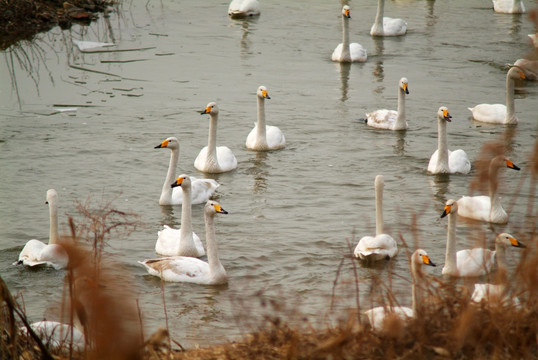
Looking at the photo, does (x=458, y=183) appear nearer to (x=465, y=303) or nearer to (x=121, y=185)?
(x=121, y=185)

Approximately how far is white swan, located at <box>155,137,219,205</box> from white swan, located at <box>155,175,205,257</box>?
1555 mm

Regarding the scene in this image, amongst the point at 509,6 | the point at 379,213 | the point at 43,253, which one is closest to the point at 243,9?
the point at 509,6

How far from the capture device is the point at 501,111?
15.7 m

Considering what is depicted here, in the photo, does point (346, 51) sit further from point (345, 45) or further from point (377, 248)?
point (377, 248)

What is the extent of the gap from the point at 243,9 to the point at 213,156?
Result: 11888 mm

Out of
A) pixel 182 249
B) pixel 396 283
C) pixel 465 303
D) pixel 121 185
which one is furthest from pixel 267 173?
pixel 465 303

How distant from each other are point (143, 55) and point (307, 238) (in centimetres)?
1065

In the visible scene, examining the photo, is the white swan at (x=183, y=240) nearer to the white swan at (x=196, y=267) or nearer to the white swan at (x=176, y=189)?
the white swan at (x=196, y=267)

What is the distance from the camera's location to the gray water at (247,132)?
9.49 metres

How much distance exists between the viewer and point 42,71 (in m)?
18.9

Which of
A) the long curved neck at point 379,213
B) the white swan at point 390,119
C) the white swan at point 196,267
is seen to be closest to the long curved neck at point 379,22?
the white swan at point 390,119

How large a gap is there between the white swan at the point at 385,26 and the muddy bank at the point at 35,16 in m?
7.95

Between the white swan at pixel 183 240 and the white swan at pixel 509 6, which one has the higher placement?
the white swan at pixel 509 6

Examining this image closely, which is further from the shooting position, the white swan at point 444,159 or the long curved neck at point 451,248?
the white swan at point 444,159
